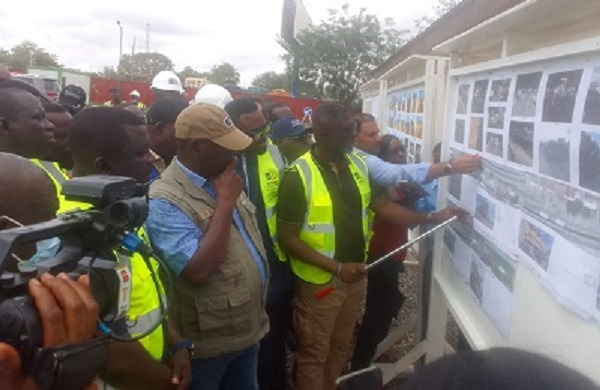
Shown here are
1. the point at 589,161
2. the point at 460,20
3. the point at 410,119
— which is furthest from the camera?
the point at 460,20

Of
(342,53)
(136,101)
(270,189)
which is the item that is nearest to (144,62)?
(342,53)

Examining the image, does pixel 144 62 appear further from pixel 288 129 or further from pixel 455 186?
pixel 455 186

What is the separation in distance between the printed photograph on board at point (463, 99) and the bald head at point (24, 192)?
1.70 meters

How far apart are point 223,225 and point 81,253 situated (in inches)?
45.5

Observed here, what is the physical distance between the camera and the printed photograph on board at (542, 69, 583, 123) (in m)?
1.56

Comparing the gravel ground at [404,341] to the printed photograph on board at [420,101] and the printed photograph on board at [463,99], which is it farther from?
the printed photograph on board at [463,99]

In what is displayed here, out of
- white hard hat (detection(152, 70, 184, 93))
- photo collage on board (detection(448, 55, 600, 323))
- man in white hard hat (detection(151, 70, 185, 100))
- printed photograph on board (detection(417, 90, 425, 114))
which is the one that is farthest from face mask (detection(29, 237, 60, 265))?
white hard hat (detection(152, 70, 184, 93))

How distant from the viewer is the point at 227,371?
2.72m

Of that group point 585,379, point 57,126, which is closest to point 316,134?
point 57,126

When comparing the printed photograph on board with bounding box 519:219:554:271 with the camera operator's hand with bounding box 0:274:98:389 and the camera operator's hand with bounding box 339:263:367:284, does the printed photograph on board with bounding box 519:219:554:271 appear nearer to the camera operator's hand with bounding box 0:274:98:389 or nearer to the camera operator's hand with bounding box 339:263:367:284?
the camera operator's hand with bounding box 0:274:98:389

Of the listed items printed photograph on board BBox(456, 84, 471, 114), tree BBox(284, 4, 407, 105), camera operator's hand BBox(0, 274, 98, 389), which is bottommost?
camera operator's hand BBox(0, 274, 98, 389)

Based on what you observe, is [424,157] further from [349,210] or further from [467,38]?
[467,38]

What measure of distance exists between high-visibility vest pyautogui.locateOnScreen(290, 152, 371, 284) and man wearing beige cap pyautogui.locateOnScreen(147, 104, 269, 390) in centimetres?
64

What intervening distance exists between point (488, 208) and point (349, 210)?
3.62ft
